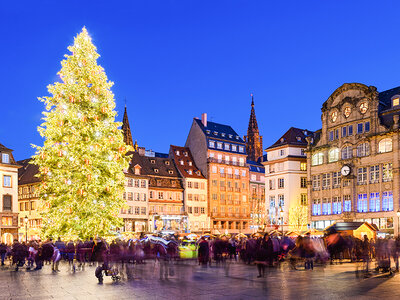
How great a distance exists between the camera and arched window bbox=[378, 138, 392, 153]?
190 feet

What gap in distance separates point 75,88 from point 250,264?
1505 centimetres

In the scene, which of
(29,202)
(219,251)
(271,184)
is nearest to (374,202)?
(271,184)

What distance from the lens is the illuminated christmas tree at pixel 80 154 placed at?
2984 cm

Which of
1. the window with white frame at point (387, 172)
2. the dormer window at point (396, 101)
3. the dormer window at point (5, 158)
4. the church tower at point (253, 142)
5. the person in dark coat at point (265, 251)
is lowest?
the person in dark coat at point (265, 251)

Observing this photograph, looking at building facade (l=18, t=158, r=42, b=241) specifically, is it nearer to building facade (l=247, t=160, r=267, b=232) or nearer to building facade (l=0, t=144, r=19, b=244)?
building facade (l=0, t=144, r=19, b=244)

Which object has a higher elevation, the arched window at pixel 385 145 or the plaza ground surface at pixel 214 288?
the arched window at pixel 385 145

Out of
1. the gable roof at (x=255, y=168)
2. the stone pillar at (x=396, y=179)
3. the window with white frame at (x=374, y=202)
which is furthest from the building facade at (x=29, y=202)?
the stone pillar at (x=396, y=179)

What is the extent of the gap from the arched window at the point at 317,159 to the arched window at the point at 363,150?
6.73 m

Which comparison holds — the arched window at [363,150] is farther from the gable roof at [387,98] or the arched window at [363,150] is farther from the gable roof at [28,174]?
the gable roof at [28,174]

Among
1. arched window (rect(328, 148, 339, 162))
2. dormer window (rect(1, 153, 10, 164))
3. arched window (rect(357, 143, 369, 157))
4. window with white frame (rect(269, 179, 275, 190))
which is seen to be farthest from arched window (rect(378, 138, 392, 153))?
dormer window (rect(1, 153, 10, 164))

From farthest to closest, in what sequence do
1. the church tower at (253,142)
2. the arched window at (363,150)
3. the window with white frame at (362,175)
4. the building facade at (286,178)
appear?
the church tower at (253,142) < the building facade at (286,178) < the window with white frame at (362,175) < the arched window at (363,150)

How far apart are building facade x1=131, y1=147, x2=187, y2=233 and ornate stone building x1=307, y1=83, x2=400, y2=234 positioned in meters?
25.3

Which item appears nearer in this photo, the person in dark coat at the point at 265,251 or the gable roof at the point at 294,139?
the person in dark coat at the point at 265,251

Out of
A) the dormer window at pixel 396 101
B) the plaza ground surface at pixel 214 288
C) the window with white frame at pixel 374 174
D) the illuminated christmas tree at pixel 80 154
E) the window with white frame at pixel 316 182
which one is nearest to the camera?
the plaza ground surface at pixel 214 288
